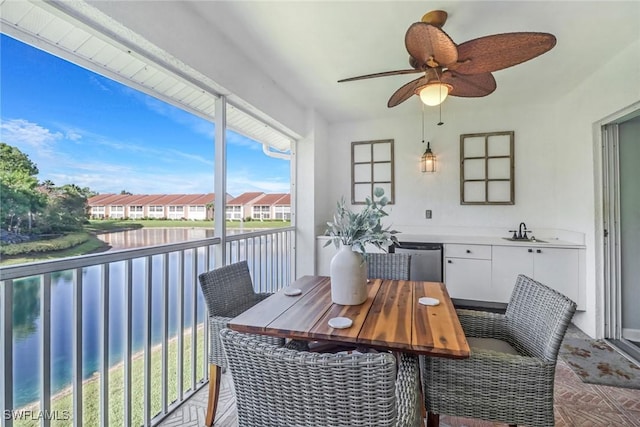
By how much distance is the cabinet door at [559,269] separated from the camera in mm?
3156

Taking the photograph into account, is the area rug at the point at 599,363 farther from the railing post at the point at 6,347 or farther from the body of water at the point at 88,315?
the railing post at the point at 6,347

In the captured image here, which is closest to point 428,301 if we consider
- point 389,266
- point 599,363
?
point 389,266

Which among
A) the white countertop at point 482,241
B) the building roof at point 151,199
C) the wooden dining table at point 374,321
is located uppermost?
the building roof at point 151,199

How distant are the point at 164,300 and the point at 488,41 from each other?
249cm

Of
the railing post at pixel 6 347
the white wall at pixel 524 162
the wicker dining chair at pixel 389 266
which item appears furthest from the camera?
the white wall at pixel 524 162

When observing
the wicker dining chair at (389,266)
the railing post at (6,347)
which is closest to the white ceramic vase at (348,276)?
the wicker dining chair at (389,266)

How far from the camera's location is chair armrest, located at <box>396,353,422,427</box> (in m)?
0.96

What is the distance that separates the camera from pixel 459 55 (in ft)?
5.72

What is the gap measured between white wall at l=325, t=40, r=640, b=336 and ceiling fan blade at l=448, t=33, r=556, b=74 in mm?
1559

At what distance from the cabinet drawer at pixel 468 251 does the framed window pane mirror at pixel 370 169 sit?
1134 mm

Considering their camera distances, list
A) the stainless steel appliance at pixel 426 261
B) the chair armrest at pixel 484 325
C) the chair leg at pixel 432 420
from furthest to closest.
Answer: the stainless steel appliance at pixel 426 261 → the chair armrest at pixel 484 325 → the chair leg at pixel 432 420

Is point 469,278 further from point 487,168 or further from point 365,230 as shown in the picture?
point 365,230

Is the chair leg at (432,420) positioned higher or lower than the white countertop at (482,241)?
lower

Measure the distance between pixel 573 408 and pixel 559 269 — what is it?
172 cm
